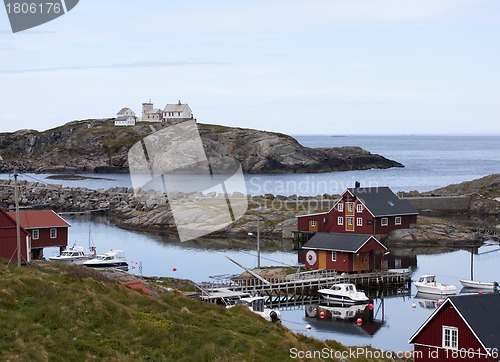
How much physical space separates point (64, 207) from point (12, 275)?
74205mm

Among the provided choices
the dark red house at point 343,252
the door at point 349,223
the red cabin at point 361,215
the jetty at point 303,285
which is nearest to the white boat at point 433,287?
the jetty at point 303,285

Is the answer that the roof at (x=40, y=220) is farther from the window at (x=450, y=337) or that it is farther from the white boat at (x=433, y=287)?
the window at (x=450, y=337)

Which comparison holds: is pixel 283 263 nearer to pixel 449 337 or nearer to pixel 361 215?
pixel 361 215

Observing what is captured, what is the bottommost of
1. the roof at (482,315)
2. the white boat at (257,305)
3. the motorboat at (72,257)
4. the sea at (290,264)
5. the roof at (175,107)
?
the sea at (290,264)

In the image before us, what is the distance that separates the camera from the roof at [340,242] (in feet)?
166

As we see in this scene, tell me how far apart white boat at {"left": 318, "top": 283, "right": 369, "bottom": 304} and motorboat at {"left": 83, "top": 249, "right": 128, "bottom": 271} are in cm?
1607

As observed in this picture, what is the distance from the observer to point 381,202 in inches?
2517

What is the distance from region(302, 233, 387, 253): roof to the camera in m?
50.6

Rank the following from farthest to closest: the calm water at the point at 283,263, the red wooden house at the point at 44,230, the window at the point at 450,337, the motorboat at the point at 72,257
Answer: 1. the motorboat at the point at 72,257
2. the red wooden house at the point at 44,230
3. the calm water at the point at 283,263
4. the window at the point at 450,337

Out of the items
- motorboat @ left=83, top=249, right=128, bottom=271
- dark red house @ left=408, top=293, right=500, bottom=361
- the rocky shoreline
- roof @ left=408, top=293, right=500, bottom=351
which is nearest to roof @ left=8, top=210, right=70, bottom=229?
motorboat @ left=83, top=249, right=128, bottom=271

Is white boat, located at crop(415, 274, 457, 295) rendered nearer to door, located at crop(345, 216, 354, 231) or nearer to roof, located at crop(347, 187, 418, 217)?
door, located at crop(345, 216, 354, 231)

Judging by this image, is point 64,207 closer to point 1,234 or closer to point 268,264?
point 268,264

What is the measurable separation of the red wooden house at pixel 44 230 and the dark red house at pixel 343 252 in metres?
16.4

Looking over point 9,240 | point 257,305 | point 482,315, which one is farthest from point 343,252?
point 482,315
